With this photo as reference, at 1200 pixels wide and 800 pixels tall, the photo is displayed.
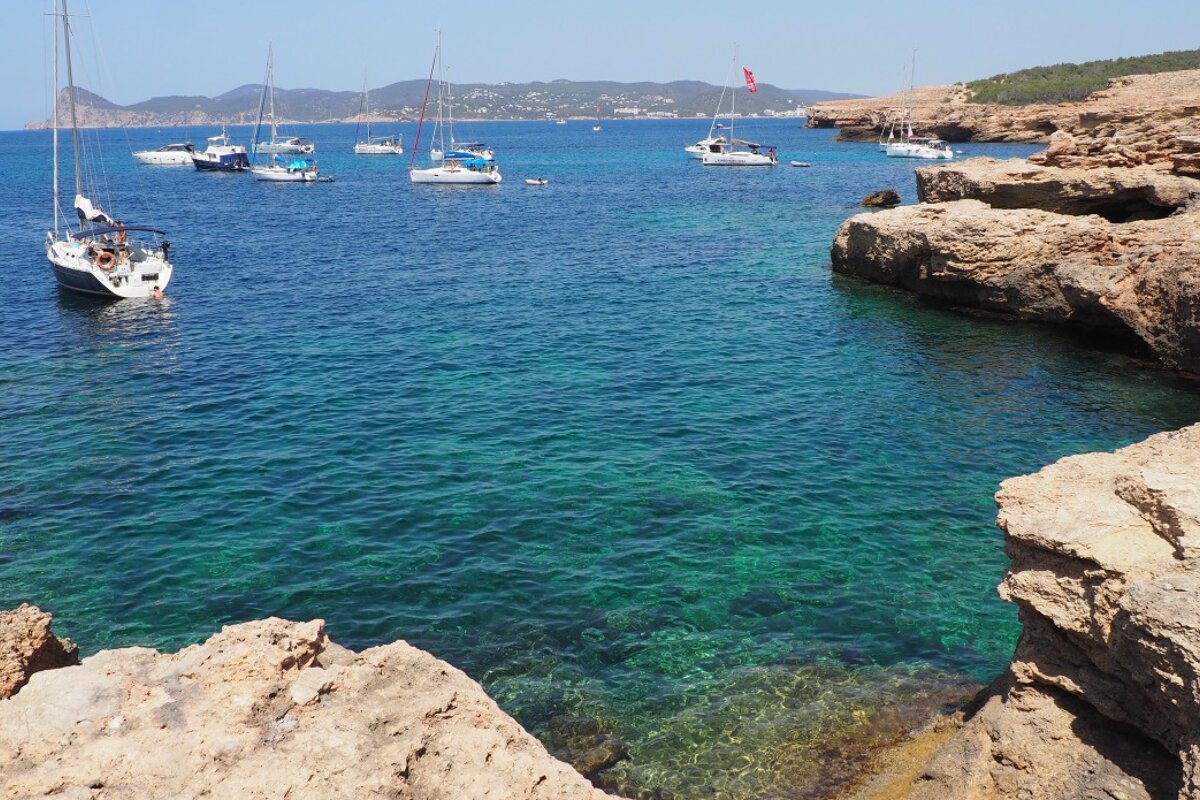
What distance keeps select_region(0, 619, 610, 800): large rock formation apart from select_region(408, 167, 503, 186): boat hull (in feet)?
300

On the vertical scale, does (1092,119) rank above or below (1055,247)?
above

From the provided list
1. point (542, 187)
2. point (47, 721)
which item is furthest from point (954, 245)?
point (542, 187)

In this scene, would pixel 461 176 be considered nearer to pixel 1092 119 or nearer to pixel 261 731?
pixel 1092 119

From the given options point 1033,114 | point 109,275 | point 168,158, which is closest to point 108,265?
point 109,275

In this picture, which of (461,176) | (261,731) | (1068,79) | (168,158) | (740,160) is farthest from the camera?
(1068,79)

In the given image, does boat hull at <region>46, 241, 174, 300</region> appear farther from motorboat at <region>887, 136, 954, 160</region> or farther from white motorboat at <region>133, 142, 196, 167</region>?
white motorboat at <region>133, 142, 196, 167</region>

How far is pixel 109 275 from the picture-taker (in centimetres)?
4319

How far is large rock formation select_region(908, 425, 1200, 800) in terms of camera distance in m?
8.74

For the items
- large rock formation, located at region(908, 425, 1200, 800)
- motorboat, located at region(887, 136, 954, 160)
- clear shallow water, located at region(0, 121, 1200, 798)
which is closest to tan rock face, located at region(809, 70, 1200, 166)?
clear shallow water, located at region(0, 121, 1200, 798)

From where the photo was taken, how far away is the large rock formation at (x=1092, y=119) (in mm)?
38906

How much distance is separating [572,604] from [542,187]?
3313 inches

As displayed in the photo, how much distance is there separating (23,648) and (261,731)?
415 cm

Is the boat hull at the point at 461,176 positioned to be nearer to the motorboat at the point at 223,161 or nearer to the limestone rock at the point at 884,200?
the motorboat at the point at 223,161

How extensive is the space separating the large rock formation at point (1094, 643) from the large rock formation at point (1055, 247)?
64.6ft
